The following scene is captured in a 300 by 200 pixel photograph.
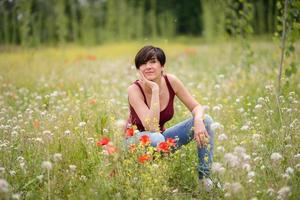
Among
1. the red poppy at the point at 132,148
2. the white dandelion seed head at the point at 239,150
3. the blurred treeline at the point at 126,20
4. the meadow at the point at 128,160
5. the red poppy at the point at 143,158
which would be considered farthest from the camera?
the blurred treeline at the point at 126,20

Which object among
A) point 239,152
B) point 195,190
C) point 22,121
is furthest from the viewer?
point 22,121

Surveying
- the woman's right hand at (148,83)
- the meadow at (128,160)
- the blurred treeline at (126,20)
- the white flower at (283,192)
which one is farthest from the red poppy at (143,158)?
the blurred treeline at (126,20)

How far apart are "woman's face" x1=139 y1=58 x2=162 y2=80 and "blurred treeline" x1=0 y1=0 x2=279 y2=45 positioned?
1.54 m

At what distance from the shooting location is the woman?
384cm

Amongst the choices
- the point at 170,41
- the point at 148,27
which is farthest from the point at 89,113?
the point at 148,27

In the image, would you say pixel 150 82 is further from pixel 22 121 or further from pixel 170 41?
pixel 170 41

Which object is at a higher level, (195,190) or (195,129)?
(195,129)

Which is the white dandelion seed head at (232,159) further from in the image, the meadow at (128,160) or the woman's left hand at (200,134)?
the woman's left hand at (200,134)

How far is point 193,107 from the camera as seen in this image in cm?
429

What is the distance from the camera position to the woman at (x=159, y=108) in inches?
151

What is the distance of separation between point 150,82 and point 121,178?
3.14ft

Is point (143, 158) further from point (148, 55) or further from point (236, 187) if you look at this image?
point (148, 55)

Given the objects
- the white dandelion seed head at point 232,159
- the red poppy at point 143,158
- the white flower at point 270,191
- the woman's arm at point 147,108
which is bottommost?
the white flower at point 270,191

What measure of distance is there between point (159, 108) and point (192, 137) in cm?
41
